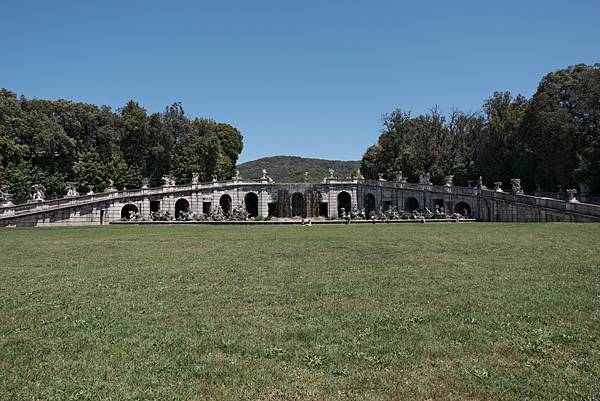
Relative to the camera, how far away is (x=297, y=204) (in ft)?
232

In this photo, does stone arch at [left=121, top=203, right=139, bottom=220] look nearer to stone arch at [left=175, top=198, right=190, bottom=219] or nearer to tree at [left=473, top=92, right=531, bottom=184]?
stone arch at [left=175, top=198, right=190, bottom=219]

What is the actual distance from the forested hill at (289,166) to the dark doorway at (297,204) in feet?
220

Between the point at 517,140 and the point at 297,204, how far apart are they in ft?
95.5

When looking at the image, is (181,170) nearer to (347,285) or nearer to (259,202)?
(259,202)

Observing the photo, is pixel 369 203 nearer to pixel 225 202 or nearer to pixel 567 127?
pixel 225 202

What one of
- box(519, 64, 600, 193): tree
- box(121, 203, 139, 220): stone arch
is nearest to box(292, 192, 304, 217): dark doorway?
box(121, 203, 139, 220): stone arch

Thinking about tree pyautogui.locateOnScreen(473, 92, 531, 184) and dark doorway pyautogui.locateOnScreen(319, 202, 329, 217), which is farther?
dark doorway pyautogui.locateOnScreen(319, 202, 329, 217)

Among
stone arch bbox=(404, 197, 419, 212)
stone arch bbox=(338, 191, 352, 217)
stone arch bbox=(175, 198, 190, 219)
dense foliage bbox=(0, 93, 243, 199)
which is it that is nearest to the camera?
dense foliage bbox=(0, 93, 243, 199)

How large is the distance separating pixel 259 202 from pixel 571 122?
39.0 meters

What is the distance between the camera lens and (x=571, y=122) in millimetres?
47250

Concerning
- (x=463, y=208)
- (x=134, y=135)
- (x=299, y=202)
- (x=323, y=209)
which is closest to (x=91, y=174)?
(x=134, y=135)

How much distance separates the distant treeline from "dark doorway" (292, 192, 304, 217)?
16.2 meters

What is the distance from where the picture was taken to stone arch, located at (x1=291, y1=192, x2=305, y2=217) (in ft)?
231

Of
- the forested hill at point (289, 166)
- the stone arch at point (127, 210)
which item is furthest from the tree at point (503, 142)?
the forested hill at point (289, 166)
